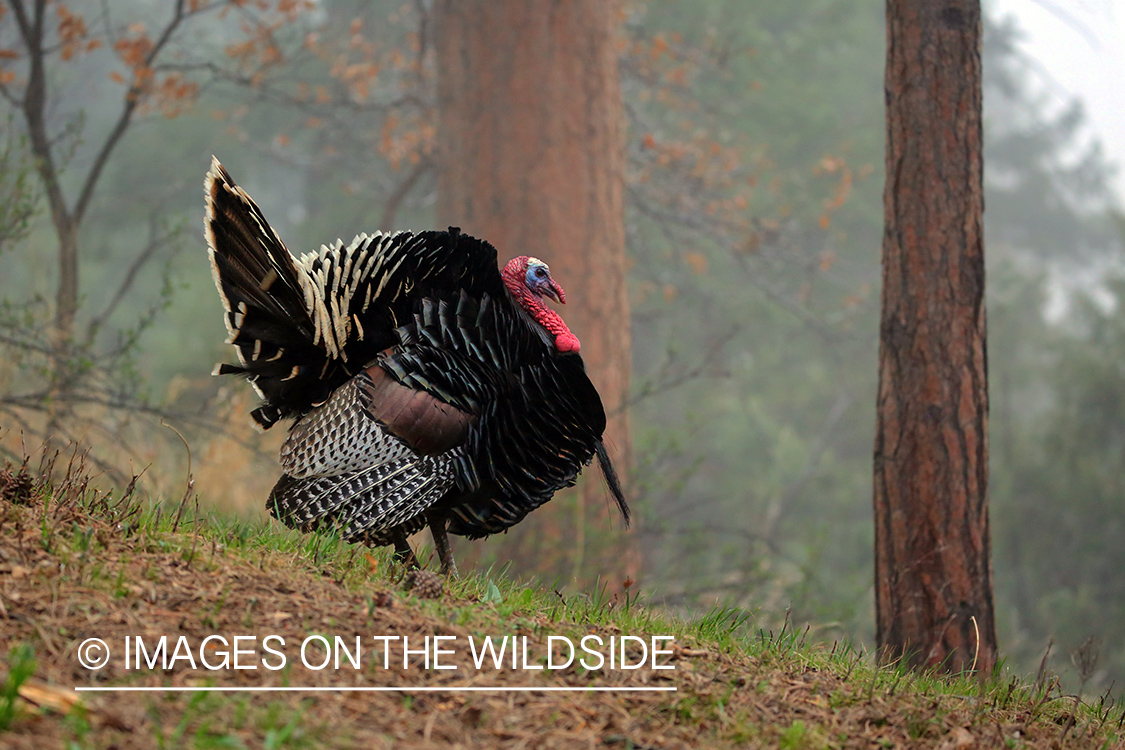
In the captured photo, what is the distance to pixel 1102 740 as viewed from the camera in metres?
3.54

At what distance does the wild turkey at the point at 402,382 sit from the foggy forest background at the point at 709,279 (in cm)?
294

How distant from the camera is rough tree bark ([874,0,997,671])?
4.59 metres

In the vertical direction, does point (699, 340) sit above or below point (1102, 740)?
above

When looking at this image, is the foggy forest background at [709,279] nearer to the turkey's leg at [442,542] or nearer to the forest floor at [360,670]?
the turkey's leg at [442,542]

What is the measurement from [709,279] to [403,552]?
1771 centimetres

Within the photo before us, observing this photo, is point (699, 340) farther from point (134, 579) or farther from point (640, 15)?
point (134, 579)

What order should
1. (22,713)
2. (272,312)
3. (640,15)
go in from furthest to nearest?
(640,15) < (272,312) < (22,713)

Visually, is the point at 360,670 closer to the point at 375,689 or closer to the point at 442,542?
the point at 375,689

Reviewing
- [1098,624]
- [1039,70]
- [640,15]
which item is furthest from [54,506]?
[640,15]

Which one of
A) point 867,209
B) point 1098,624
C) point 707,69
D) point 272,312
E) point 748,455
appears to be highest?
point 707,69

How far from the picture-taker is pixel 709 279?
70.3ft

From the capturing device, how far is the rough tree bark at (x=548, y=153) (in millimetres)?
7855

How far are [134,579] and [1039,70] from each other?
6.18 metres

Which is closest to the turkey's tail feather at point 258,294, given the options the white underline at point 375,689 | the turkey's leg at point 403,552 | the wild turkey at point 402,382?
the wild turkey at point 402,382
